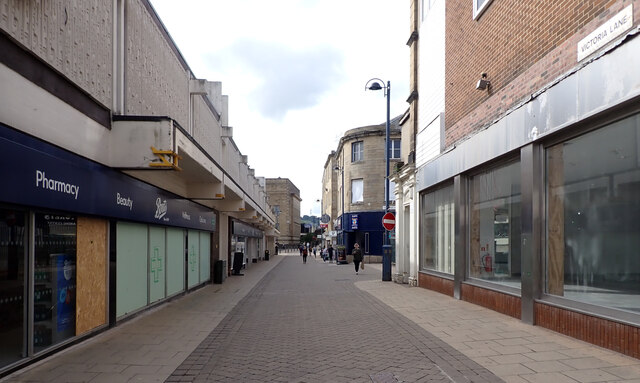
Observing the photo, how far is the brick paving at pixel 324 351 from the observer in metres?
5.66

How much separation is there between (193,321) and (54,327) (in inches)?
128

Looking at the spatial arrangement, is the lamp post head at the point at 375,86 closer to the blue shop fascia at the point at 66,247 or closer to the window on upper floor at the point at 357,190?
the blue shop fascia at the point at 66,247

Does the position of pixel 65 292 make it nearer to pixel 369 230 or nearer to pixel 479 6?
pixel 479 6

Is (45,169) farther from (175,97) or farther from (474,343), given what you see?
(175,97)

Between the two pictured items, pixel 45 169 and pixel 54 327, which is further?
pixel 54 327

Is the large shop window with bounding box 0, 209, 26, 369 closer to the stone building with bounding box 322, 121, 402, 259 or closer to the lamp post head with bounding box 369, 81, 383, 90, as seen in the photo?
the lamp post head with bounding box 369, 81, 383, 90

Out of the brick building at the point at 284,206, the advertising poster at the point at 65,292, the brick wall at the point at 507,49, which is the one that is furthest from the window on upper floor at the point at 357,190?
the brick building at the point at 284,206

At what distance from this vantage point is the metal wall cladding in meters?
6.04

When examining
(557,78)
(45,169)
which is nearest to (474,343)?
(557,78)

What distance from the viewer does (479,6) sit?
11.5m

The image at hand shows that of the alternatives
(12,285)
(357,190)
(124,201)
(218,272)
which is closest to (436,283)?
(218,272)

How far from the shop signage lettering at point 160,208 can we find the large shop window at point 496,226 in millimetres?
7184

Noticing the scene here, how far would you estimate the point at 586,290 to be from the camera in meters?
7.29

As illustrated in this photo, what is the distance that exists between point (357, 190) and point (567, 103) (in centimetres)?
3466
